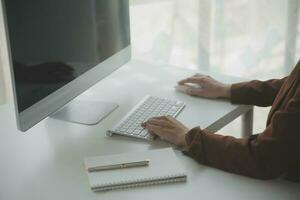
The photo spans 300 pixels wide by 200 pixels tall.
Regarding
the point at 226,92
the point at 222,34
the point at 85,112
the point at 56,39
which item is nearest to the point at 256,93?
the point at 226,92

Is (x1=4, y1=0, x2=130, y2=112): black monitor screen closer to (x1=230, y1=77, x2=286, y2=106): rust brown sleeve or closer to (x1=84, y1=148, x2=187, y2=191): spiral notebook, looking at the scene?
(x1=84, y1=148, x2=187, y2=191): spiral notebook

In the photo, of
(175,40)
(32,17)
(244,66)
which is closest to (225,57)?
(244,66)

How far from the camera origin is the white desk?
115cm

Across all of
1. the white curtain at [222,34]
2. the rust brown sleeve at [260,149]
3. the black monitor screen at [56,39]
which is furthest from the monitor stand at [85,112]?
the white curtain at [222,34]

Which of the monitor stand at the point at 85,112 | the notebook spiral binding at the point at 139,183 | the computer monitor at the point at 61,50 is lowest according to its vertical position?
the notebook spiral binding at the point at 139,183

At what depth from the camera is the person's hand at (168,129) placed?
134 cm

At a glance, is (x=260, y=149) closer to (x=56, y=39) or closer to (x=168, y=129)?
(x=168, y=129)

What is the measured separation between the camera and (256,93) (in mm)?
1609

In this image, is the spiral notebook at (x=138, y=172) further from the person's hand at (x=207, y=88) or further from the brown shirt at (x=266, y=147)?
the person's hand at (x=207, y=88)

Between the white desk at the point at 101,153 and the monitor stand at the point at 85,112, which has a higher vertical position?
the monitor stand at the point at 85,112

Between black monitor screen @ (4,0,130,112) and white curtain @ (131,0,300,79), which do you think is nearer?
black monitor screen @ (4,0,130,112)

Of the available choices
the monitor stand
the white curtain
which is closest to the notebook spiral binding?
the monitor stand

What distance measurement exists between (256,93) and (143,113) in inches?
14.6

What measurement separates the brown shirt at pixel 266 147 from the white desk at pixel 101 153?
0.08ft
